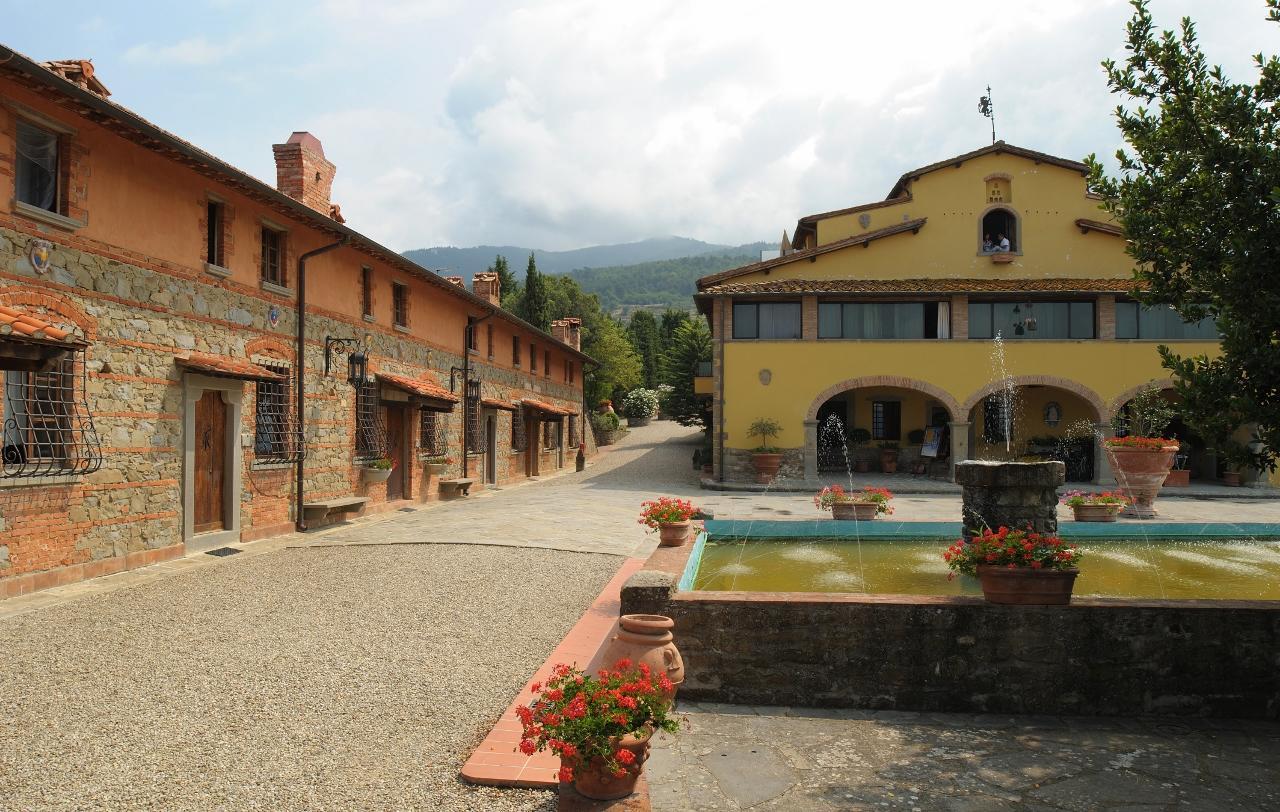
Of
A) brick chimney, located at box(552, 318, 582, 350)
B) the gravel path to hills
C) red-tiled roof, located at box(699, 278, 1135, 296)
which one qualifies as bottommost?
the gravel path to hills

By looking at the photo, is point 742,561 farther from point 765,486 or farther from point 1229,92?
point 765,486

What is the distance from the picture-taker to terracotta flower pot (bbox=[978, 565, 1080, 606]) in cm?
498

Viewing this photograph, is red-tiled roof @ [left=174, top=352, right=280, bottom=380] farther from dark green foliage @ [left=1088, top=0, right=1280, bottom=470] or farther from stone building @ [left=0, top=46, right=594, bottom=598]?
dark green foliage @ [left=1088, top=0, right=1280, bottom=470]

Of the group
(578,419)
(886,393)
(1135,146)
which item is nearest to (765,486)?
(886,393)

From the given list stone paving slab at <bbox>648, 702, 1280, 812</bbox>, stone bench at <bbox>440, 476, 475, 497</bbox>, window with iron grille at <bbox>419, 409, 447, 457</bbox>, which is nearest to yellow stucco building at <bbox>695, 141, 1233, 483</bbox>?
stone bench at <bbox>440, 476, 475, 497</bbox>

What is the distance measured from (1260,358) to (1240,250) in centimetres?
59

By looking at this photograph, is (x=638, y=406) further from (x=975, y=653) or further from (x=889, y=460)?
(x=975, y=653)

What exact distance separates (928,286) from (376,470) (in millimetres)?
15695

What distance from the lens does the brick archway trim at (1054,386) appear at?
71.0 feet

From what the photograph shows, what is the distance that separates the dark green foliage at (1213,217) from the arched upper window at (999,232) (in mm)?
20312

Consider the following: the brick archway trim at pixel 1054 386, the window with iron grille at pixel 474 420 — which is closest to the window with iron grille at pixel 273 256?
the window with iron grille at pixel 474 420

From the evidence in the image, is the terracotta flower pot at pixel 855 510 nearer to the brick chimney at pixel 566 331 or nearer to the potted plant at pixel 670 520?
the potted plant at pixel 670 520

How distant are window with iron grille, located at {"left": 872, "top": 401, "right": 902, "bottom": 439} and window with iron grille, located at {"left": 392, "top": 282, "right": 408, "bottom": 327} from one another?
1517cm

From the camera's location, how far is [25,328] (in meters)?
6.58
